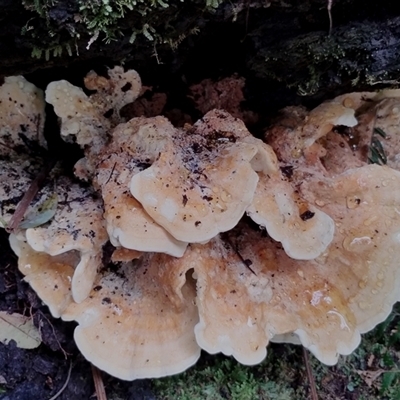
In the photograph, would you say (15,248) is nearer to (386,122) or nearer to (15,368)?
(15,368)

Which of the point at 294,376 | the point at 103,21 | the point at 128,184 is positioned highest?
the point at 103,21

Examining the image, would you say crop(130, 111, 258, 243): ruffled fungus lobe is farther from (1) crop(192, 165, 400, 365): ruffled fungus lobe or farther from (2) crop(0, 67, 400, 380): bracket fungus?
(1) crop(192, 165, 400, 365): ruffled fungus lobe

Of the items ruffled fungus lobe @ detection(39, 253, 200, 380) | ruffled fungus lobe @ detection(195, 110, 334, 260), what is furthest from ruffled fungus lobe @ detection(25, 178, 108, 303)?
ruffled fungus lobe @ detection(195, 110, 334, 260)

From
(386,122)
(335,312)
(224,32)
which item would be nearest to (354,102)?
(386,122)

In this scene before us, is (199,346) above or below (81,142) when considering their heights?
below

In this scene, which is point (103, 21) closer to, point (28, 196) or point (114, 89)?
point (114, 89)

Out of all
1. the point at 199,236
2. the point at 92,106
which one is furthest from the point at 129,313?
the point at 92,106

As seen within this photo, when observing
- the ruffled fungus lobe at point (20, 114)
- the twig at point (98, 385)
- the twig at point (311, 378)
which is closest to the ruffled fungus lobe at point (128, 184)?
the ruffled fungus lobe at point (20, 114)
